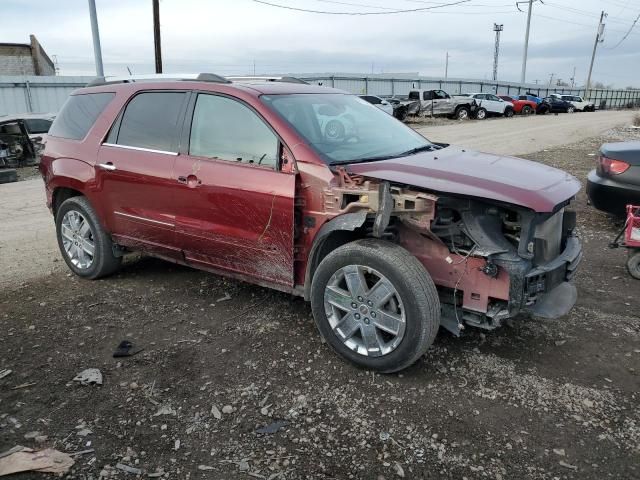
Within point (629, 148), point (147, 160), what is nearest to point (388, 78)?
point (629, 148)

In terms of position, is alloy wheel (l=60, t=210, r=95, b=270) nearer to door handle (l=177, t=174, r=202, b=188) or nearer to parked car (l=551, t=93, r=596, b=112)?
door handle (l=177, t=174, r=202, b=188)

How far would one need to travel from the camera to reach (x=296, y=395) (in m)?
3.19

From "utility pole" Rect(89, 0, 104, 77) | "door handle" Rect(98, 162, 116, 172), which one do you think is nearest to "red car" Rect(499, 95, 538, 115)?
"utility pole" Rect(89, 0, 104, 77)

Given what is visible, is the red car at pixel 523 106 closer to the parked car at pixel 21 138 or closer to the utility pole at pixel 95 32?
the utility pole at pixel 95 32

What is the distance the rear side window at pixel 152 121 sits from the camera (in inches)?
167

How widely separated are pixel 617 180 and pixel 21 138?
13037 mm

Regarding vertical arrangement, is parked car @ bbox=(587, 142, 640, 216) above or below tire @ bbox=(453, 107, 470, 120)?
above

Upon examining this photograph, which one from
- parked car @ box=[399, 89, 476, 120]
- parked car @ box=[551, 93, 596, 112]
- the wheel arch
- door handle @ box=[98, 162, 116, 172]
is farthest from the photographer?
parked car @ box=[551, 93, 596, 112]

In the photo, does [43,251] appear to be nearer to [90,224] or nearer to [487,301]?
[90,224]

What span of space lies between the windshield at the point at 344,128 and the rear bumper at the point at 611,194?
9.01 ft

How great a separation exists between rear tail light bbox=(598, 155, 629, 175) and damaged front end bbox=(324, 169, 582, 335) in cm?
309

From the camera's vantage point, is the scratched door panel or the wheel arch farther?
the scratched door panel

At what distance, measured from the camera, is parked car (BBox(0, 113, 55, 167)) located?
12.7m

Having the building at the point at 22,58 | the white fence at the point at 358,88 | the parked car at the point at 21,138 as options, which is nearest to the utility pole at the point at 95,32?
the white fence at the point at 358,88
